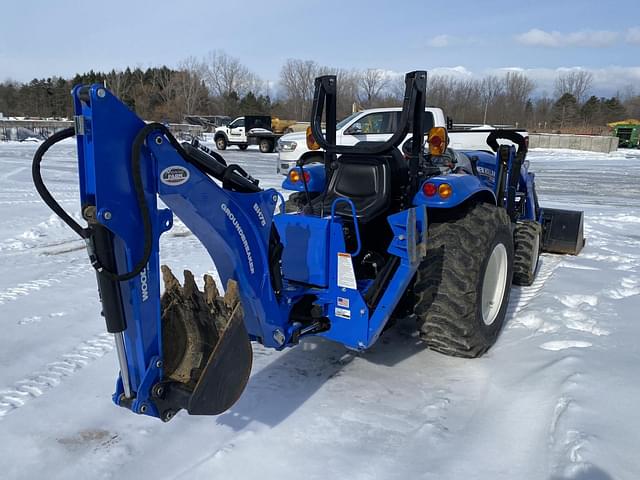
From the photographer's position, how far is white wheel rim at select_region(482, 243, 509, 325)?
12.8 feet

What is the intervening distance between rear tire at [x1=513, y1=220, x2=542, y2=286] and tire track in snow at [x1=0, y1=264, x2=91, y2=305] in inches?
180

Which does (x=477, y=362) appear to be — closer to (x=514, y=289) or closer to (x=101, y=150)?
(x=514, y=289)

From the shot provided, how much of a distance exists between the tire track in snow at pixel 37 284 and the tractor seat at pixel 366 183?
3.13 metres

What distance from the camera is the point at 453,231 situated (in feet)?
11.4

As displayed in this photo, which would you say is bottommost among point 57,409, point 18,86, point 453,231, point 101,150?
point 57,409

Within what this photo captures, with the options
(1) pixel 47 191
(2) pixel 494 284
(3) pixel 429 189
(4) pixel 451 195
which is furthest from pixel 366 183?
(1) pixel 47 191

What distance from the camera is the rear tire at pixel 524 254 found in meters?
5.33

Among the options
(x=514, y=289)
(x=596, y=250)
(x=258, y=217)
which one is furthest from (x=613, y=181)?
(x=258, y=217)

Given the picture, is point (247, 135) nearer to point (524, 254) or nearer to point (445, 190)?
point (524, 254)

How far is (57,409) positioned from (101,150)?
6.02 feet

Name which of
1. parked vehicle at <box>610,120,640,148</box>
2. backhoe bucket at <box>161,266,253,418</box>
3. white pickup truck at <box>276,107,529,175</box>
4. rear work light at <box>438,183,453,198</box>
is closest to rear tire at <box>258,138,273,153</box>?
white pickup truck at <box>276,107,529,175</box>

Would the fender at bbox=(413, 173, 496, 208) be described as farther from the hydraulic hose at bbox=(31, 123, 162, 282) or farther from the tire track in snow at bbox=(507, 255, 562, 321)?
the hydraulic hose at bbox=(31, 123, 162, 282)

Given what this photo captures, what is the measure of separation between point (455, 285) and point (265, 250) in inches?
52.1

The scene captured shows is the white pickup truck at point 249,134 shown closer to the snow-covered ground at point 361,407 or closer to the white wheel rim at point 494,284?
the snow-covered ground at point 361,407
